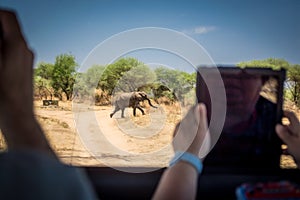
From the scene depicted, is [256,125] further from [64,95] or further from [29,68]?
[64,95]

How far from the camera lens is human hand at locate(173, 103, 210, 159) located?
71cm

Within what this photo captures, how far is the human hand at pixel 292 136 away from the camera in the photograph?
90 centimetres

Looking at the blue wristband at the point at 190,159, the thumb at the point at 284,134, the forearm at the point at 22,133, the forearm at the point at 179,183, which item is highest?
the forearm at the point at 22,133

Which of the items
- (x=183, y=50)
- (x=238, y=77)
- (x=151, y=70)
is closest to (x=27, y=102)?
(x=238, y=77)

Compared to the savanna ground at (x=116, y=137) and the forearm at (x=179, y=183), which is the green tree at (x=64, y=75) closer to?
the savanna ground at (x=116, y=137)

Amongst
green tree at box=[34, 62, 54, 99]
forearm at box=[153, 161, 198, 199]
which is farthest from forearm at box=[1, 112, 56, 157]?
green tree at box=[34, 62, 54, 99]

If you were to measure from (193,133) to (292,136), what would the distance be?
0.32 m

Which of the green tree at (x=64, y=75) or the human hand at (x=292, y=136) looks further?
the green tree at (x=64, y=75)

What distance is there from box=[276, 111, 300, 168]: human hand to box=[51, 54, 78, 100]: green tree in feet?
7.75

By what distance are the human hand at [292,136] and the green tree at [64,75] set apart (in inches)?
93.0

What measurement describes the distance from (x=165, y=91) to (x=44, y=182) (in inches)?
96.2

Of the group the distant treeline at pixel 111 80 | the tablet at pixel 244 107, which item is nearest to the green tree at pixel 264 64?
the tablet at pixel 244 107

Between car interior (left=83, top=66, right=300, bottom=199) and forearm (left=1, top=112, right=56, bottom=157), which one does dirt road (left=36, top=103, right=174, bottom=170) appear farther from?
forearm (left=1, top=112, right=56, bottom=157)

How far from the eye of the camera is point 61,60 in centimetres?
395
